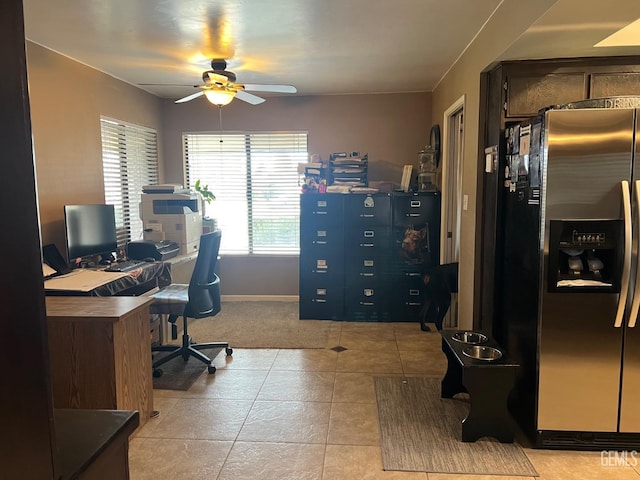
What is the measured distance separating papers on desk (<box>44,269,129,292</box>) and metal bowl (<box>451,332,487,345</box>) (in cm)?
233

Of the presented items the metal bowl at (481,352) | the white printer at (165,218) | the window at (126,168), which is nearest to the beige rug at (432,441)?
the metal bowl at (481,352)

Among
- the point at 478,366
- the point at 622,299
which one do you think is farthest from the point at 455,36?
the point at 478,366

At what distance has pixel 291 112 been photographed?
5.28 m

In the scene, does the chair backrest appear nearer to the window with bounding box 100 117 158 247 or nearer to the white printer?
the white printer

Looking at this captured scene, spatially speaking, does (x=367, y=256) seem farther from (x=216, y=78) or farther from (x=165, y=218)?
(x=216, y=78)

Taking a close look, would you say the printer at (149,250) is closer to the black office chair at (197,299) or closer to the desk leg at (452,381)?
the black office chair at (197,299)

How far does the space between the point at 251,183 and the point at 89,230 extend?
226 centimetres

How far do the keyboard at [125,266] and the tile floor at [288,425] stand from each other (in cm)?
96

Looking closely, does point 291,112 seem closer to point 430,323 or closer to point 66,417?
point 430,323

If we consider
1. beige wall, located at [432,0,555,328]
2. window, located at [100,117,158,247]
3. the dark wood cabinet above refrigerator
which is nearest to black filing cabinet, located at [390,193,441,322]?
beige wall, located at [432,0,555,328]

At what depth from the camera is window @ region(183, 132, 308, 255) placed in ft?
17.8

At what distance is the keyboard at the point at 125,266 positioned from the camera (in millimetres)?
3463

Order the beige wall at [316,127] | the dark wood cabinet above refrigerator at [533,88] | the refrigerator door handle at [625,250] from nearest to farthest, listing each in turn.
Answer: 1. the refrigerator door handle at [625,250]
2. the dark wood cabinet above refrigerator at [533,88]
3. the beige wall at [316,127]

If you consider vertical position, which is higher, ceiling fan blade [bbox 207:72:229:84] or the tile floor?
ceiling fan blade [bbox 207:72:229:84]
